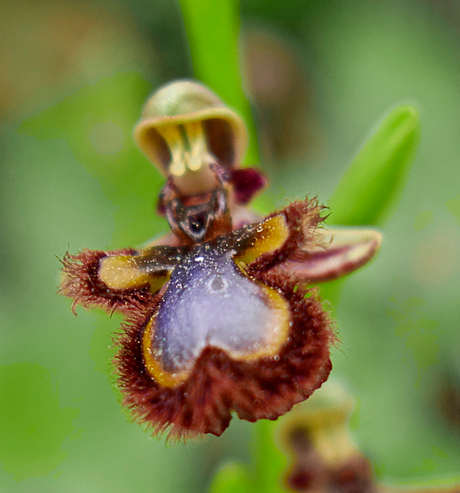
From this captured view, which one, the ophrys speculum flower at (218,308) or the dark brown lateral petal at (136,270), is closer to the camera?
the ophrys speculum flower at (218,308)

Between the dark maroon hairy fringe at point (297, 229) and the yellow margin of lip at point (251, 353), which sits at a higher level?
the dark maroon hairy fringe at point (297, 229)

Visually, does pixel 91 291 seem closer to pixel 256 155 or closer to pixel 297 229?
pixel 297 229

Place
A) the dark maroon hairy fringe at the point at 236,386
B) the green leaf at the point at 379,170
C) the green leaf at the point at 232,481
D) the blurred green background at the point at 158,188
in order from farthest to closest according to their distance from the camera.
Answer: the blurred green background at the point at 158,188 → the green leaf at the point at 232,481 → the green leaf at the point at 379,170 → the dark maroon hairy fringe at the point at 236,386

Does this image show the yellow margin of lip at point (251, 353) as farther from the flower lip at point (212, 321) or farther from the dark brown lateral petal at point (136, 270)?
the dark brown lateral petal at point (136, 270)

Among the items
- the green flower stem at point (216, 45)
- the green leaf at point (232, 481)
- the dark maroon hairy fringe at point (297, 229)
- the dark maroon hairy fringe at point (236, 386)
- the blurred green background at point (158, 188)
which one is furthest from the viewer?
the blurred green background at point (158, 188)

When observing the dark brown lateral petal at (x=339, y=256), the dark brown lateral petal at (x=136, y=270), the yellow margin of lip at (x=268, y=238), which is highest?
the dark brown lateral petal at (x=136, y=270)

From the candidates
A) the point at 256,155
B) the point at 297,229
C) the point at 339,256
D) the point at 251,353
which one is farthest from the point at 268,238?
the point at 256,155

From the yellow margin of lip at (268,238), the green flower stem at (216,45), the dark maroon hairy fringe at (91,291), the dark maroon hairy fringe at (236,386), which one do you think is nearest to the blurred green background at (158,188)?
the green flower stem at (216,45)

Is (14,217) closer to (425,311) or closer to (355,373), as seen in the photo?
(355,373)
